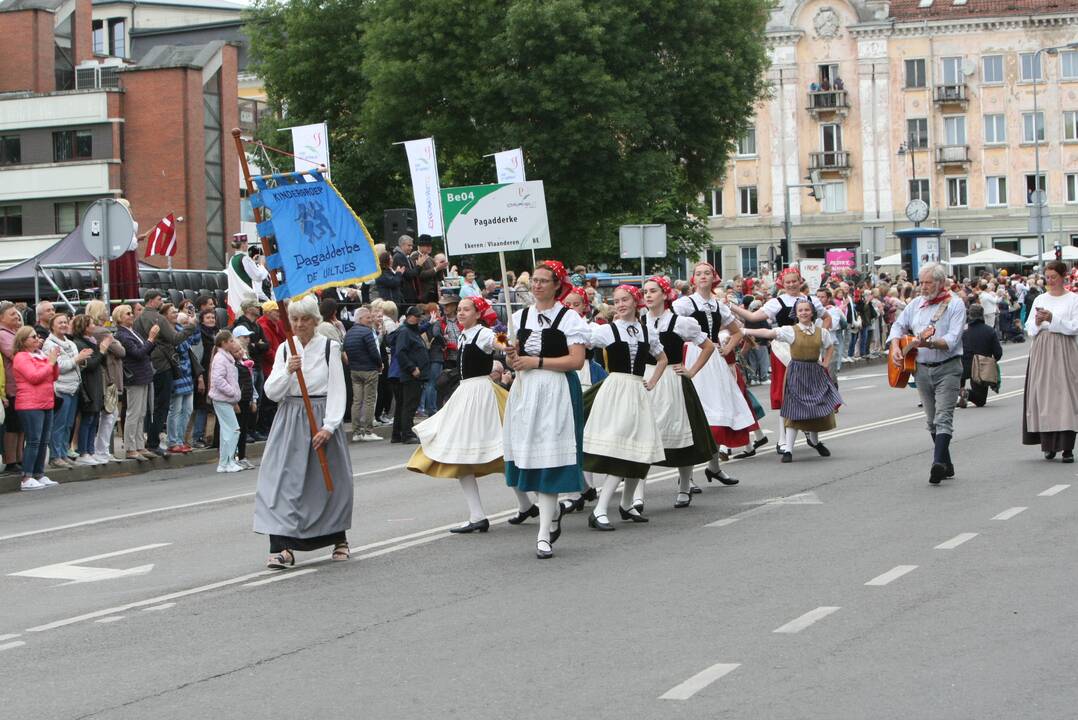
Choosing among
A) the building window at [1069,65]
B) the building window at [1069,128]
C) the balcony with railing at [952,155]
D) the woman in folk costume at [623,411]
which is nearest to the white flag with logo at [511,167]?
the woman in folk costume at [623,411]

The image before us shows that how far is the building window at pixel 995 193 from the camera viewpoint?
83.6m

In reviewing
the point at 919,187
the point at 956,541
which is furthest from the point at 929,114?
the point at 956,541

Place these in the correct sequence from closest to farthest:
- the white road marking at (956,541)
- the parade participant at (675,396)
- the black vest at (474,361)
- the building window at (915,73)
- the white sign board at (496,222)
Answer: the white road marking at (956,541) < the black vest at (474,361) < the parade participant at (675,396) < the white sign board at (496,222) < the building window at (915,73)

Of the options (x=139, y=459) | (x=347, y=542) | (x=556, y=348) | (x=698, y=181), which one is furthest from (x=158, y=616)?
(x=698, y=181)

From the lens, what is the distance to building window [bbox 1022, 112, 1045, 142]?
270 feet

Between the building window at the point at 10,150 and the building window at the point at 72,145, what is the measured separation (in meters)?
1.67

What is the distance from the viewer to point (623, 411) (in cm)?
1248

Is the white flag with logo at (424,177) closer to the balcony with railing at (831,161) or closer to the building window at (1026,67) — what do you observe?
the balcony with railing at (831,161)

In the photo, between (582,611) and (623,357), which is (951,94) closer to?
(623,357)

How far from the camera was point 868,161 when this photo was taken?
84.2 m

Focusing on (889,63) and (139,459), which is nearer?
(139,459)

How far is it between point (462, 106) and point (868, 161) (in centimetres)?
4303

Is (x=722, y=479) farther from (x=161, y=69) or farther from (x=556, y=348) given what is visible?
(x=161, y=69)

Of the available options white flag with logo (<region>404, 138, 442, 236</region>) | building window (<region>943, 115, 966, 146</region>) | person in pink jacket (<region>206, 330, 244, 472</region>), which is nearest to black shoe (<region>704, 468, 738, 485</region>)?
person in pink jacket (<region>206, 330, 244, 472</region>)
